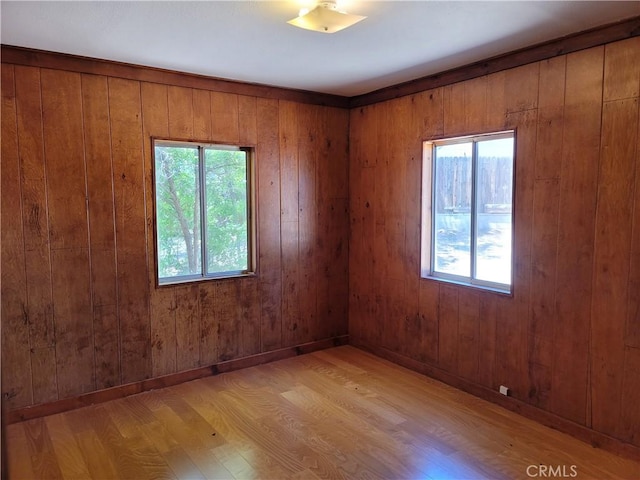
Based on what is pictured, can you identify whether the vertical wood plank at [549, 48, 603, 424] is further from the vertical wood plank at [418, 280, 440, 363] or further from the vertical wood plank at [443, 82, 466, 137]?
the vertical wood plank at [418, 280, 440, 363]

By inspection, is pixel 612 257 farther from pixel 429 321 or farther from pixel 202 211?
pixel 202 211

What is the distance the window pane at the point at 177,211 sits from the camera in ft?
12.2

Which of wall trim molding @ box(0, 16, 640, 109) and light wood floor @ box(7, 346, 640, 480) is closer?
light wood floor @ box(7, 346, 640, 480)

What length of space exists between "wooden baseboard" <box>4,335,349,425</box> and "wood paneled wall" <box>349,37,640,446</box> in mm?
1063

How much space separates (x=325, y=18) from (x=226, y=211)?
6.93 feet

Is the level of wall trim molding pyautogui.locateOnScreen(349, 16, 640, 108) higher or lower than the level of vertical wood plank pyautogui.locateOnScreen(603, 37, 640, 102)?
higher

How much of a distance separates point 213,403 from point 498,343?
2196 millimetres

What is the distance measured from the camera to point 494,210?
3436 mm

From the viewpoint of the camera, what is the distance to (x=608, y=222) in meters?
2.74

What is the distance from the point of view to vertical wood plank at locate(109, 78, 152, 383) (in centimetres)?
346

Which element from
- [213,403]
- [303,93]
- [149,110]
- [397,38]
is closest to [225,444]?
[213,403]
